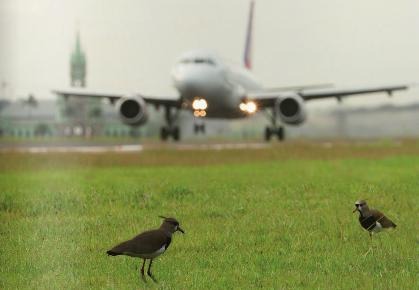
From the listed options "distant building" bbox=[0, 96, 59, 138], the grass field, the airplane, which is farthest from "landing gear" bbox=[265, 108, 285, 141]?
"distant building" bbox=[0, 96, 59, 138]

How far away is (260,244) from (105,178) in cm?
1498

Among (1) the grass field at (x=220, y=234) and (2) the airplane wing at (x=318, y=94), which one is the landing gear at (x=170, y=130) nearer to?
(2) the airplane wing at (x=318, y=94)

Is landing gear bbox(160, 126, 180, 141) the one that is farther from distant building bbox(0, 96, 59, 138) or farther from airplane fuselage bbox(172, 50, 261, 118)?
distant building bbox(0, 96, 59, 138)

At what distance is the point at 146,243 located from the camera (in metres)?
11.1

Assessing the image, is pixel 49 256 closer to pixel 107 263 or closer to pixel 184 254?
pixel 107 263

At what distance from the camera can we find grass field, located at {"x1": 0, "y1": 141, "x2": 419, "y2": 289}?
12.4 metres

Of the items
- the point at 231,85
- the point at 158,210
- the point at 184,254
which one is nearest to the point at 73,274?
the point at 184,254

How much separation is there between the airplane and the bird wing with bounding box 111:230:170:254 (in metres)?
35.6

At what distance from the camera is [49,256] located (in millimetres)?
14070

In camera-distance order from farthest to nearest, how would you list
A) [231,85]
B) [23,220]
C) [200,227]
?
[231,85], [23,220], [200,227]

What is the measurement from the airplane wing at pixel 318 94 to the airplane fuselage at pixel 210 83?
1347 millimetres

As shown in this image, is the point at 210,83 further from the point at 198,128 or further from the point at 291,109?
the point at 291,109

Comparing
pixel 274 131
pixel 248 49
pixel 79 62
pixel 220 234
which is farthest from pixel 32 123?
pixel 220 234

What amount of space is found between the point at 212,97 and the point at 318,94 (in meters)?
11.6
